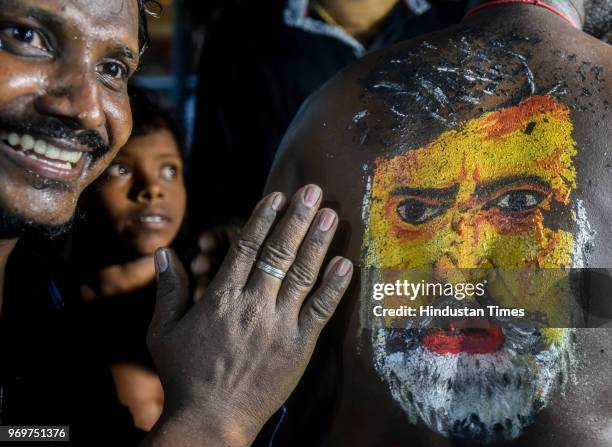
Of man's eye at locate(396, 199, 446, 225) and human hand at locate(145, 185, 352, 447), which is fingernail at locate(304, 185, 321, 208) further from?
man's eye at locate(396, 199, 446, 225)

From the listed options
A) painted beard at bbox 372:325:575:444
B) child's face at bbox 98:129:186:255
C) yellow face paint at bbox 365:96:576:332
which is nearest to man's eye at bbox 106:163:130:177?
child's face at bbox 98:129:186:255

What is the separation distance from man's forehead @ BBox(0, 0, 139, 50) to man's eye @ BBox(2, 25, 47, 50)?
0.13 ft

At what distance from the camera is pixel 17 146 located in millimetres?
1773

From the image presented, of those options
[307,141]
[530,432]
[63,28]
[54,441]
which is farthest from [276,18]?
[530,432]

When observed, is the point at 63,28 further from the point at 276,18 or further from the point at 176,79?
the point at 176,79

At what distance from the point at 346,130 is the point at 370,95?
4.8 inches

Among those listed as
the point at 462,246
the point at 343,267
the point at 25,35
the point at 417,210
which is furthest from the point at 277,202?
the point at 25,35

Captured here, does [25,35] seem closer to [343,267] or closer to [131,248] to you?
[343,267]

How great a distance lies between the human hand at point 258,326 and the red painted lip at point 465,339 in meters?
0.26

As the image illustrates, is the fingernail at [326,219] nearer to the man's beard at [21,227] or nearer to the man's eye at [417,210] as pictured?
the man's eye at [417,210]

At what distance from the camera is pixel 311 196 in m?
1.83

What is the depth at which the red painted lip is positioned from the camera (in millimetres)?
1775

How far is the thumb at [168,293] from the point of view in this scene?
193 cm

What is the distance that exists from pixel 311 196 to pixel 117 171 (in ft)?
4.83
